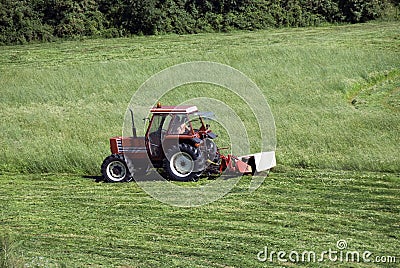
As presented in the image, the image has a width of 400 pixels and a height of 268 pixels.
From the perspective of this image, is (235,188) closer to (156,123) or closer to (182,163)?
(182,163)

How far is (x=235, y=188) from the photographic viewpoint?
1105 cm

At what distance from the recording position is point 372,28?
29.3 metres

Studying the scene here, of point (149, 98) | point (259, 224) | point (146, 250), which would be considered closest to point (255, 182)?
point (259, 224)

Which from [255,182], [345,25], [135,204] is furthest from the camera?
[345,25]

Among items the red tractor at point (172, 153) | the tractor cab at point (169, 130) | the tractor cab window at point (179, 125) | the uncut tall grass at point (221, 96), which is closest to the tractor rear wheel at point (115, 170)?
the red tractor at point (172, 153)

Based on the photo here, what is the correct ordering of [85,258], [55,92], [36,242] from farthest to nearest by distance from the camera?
[55,92] < [36,242] < [85,258]

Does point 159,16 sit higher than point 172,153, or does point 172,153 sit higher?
point 159,16

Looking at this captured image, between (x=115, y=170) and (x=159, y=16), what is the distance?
19180 mm

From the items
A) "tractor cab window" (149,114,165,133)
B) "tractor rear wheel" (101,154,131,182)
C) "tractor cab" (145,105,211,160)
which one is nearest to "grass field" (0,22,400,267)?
"tractor rear wheel" (101,154,131,182)

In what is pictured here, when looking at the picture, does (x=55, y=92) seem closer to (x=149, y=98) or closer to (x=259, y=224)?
(x=149, y=98)

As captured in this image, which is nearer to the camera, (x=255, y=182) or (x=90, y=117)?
(x=255, y=182)

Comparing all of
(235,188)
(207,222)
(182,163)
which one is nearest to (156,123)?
(182,163)

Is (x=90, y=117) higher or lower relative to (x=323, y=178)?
higher

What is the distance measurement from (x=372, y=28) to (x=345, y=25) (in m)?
2.21
